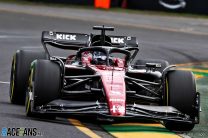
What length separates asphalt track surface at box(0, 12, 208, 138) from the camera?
1056cm

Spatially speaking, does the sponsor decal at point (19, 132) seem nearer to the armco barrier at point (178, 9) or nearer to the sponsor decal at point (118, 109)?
the sponsor decal at point (118, 109)

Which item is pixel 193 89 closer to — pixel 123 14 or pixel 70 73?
pixel 70 73

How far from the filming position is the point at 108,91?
10734 mm

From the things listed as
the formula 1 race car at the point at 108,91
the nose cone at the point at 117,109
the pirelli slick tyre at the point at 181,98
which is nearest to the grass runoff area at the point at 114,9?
the formula 1 race car at the point at 108,91

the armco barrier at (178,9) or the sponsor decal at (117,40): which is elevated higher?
the armco barrier at (178,9)

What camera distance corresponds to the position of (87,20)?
31.8 meters

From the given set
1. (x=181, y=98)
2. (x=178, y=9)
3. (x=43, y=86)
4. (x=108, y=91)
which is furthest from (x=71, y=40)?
(x=178, y=9)

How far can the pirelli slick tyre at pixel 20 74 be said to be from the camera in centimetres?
1251

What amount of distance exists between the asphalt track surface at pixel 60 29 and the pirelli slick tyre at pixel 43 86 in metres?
0.21

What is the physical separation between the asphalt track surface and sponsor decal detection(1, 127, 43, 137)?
0.11 meters

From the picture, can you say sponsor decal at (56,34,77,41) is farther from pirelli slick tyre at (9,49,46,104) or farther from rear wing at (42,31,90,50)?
pirelli slick tyre at (9,49,46,104)

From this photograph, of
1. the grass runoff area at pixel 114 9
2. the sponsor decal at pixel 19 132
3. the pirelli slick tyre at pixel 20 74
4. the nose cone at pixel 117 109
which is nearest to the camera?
the sponsor decal at pixel 19 132

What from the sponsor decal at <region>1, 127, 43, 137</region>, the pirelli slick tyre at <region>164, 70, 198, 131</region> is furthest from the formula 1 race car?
the sponsor decal at <region>1, 127, 43, 137</region>

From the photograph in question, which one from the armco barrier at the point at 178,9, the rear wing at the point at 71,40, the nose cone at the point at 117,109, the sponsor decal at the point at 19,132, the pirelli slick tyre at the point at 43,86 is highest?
the armco barrier at the point at 178,9
